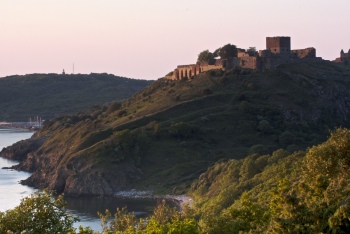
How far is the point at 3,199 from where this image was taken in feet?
319

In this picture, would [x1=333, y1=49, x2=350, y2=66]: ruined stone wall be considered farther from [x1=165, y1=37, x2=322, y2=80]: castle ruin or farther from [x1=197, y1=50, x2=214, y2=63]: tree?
[x1=197, y1=50, x2=214, y2=63]: tree

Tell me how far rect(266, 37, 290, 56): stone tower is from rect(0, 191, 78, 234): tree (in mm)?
106861

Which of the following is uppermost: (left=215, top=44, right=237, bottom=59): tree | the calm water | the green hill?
(left=215, top=44, right=237, bottom=59): tree

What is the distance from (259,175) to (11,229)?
167ft

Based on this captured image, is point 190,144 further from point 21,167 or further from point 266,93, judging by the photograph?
point 21,167

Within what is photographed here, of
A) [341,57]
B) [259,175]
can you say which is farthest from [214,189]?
[341,57]

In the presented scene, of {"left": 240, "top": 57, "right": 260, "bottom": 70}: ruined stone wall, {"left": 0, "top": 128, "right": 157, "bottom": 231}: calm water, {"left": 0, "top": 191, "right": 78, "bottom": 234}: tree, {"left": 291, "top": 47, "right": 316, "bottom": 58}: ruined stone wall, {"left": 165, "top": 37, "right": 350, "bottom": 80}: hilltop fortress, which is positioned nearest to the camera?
{"left": 0, "top": 191, "right": 78, "bottom": 234}: tree

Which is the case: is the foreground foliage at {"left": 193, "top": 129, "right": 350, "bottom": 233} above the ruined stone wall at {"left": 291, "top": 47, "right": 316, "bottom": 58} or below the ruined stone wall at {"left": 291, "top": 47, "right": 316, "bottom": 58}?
below

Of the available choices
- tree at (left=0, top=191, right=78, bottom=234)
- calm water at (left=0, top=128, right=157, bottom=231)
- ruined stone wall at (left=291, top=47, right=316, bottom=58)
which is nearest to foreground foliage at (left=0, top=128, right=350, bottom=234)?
tree at (left=0, top=191, right=78, bottom=234)

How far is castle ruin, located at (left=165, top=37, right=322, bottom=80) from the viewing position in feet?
441

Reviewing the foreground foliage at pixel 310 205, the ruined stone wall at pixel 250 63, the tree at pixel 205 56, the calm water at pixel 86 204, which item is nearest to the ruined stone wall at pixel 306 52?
the ruined stone wall at pixel 250 63

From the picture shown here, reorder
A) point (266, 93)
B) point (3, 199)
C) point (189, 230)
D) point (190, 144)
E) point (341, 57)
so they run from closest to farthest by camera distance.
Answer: point (189, 230), point (3, 199), point (190, 144), point (266, 93), point (341, 57)

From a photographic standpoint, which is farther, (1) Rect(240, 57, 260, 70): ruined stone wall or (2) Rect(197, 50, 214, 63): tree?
(2) Rect(197, 50, 214, 63): tree

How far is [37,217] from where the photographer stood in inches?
1145
